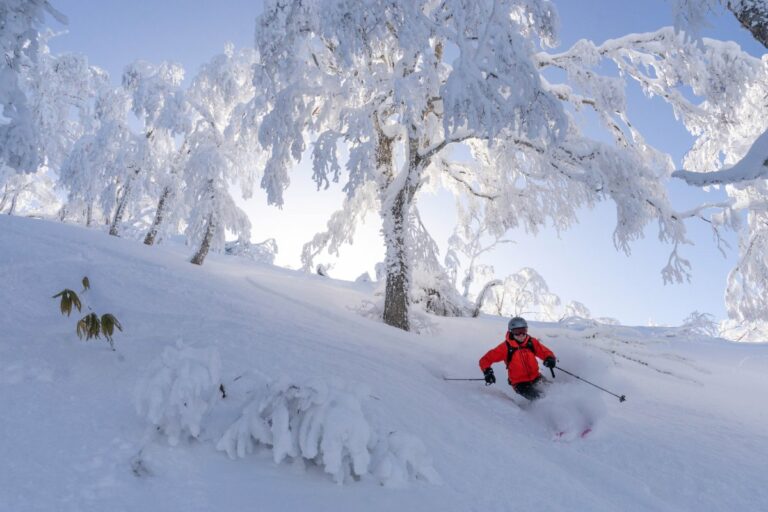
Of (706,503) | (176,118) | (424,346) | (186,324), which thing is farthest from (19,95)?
(176,118)

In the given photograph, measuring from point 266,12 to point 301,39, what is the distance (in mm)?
618

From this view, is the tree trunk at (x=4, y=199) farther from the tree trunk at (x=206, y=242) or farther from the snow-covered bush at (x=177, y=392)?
the snow-covered bush at (x=177, y=392)

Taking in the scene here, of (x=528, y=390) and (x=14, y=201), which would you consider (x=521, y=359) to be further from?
(x=14, y=201)

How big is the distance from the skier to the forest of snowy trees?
7.20 ft

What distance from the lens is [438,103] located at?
25.1 feet

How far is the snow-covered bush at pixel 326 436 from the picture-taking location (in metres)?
2.07

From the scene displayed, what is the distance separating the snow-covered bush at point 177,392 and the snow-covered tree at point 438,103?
363 cm

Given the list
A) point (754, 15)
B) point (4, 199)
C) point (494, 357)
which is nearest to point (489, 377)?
point (494, 357)

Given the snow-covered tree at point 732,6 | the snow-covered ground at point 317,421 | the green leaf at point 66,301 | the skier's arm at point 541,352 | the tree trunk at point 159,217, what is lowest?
the snow-covered ground at point 317,421

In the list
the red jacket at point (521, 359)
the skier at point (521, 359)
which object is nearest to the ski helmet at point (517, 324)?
the skier at point (521, 359)

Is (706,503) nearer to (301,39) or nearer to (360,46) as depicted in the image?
(360,46)

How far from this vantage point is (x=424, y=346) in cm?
633

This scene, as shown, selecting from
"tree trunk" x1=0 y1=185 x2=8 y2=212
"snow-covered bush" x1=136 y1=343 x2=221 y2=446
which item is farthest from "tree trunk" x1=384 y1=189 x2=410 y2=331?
"tree trunk" x1=0 y1=185 x2=8 y2=212

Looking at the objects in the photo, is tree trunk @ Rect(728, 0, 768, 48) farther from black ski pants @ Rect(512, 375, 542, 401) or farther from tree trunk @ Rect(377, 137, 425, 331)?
tree trunk @ Rect(377, 137, 425, 331)
